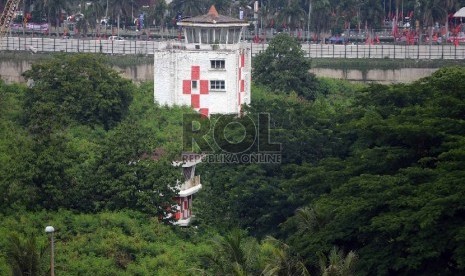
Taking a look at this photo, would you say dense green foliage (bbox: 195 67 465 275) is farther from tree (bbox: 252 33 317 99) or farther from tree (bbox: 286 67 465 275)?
tree (bbox: 252 33 317 99)

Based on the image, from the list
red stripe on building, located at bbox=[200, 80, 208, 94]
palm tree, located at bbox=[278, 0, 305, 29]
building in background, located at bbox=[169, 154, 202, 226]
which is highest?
palm tree, located at bbox=[278, 0, 305, 29]

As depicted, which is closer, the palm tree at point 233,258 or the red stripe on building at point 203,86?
the palm tree at point 233,258

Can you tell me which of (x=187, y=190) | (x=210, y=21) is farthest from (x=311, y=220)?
(x=210, y=21)

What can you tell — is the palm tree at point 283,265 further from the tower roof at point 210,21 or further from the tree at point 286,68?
the tree at point 286,68

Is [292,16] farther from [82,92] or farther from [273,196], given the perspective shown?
[273,196]

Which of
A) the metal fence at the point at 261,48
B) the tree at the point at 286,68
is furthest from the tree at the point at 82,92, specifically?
the metal fence at the point at 261,48

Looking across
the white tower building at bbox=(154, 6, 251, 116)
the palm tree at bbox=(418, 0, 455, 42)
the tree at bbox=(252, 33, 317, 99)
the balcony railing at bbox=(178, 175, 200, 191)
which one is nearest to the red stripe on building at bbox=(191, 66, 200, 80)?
the white tower building at bbox=(154, 6, 251, 116)

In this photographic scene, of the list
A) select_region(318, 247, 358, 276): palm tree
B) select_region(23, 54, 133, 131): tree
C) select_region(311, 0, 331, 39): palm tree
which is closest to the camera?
select_region(318, 247, 358, 276): palm tree
